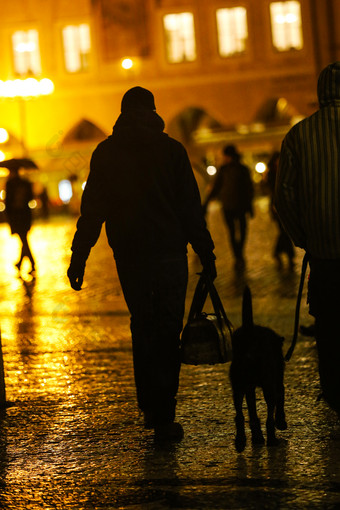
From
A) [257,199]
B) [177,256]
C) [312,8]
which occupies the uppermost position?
[312,8]

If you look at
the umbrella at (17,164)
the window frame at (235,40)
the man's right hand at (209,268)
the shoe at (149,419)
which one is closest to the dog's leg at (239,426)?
the shoe at (149,419)

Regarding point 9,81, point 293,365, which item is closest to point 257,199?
point 9,81

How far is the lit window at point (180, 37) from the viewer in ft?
153

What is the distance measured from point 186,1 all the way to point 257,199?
30.5 feet

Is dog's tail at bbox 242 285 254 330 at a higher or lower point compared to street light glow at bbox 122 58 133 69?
lower

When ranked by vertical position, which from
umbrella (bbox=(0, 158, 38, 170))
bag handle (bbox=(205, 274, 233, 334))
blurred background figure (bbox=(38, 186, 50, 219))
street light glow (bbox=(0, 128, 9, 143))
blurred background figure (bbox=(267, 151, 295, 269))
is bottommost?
blurred background figure (bbox=(38, 186, 50, 219))

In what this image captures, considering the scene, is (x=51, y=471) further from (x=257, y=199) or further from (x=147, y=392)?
(x=257, y=199)

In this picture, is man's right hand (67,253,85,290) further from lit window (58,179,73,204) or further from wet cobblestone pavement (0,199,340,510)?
lit window (58,179,73,204)

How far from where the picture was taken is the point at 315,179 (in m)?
5.82

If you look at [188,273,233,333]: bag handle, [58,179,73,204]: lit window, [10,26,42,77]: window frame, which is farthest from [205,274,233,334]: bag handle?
[58,179,73,204]: lit window

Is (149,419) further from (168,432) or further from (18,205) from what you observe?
(18,205)

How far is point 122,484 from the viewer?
17.9ft

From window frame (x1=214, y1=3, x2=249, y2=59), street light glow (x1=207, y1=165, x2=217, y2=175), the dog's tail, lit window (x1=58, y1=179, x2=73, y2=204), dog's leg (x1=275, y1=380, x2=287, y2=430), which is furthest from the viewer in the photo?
street light glow (x1=207, y1=165, x2=217, y2=175)

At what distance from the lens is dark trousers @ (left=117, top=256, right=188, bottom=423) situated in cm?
627
